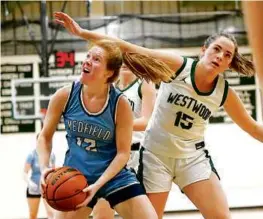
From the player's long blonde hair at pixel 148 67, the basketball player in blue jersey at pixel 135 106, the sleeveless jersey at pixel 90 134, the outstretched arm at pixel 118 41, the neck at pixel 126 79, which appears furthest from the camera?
the neck at pixel 126 79

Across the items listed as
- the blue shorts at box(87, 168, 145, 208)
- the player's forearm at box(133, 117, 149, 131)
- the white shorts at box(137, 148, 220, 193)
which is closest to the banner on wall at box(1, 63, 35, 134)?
the player's forearm at box(133, 117, 149, 131)

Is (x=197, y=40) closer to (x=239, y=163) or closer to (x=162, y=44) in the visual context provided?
(x=162, y=44)

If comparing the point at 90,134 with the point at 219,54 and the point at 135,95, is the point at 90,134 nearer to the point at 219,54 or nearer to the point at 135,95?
the point at 219,54

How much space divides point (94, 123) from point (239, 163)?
6.77 m

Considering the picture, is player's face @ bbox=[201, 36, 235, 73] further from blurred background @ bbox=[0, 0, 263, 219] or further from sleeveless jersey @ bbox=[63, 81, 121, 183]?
blurred background @ bbox=[0, 0, 263, 219]

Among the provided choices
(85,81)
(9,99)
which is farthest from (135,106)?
(9,99)

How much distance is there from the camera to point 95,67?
324 centimetres

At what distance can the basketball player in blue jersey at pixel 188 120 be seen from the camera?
356cm

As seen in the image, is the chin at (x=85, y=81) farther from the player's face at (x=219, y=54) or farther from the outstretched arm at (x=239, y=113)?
the outstretched arm at (x=239, y=113)

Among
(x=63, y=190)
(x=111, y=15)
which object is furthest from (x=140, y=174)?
(x=111, y=15)

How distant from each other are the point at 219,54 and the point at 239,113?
448 mm

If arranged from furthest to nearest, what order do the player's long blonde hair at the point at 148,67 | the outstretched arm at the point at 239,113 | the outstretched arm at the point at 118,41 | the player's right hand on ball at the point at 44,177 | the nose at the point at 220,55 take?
the outstretched arm at the point at 239,113, the nose at the point at 220,55, the player's long blonde hair at the point at 148,67, the outstretched arm at the point at 118,41, the player's right hand on ball at the point at 44,177

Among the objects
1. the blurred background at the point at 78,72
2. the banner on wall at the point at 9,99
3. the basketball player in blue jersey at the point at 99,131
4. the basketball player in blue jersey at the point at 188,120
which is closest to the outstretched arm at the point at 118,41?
the basketball player in blue jersey at the point at 188,120

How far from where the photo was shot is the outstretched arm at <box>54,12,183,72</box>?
11.0ft
